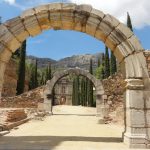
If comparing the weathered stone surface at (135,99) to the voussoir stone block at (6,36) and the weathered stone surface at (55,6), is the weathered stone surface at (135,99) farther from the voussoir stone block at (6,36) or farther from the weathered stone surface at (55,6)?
the voussoir stone block at (6,36)

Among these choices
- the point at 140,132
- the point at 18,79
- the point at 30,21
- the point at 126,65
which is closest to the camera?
the point at 140,132

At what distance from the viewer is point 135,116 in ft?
25.2

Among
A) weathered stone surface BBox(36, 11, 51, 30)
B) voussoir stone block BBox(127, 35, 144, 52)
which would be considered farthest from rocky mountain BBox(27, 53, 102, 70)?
voussoir stone block BBox(127, 35, 144, 52)

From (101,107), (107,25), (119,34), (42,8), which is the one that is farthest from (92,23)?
(101,107)

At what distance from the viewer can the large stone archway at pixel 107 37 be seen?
25.4 feet

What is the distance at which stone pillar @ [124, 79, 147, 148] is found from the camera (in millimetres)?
7449

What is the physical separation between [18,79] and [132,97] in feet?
79.5

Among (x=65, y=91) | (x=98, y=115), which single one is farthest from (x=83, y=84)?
(x=98, y=115)

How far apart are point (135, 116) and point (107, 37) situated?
2548 mm

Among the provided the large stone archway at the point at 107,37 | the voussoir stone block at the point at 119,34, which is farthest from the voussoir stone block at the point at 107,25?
the voussoir stone block at the point at 119,34

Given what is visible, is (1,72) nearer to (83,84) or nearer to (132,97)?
(132,97)

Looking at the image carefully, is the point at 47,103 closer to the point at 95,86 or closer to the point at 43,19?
the point at 95,86

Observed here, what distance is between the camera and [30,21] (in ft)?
28.5

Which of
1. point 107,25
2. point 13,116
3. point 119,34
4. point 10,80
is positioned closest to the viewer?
point 119,34
